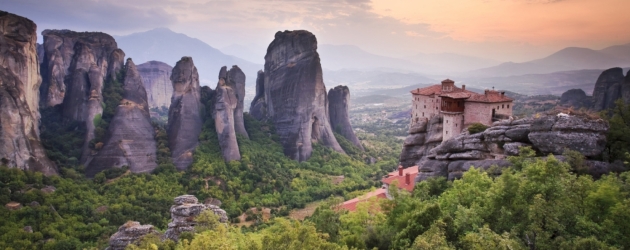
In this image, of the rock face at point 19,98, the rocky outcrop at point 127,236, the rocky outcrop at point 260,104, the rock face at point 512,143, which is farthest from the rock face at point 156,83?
the rock face at point 512,143

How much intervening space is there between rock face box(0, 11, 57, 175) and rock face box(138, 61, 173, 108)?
6019cm

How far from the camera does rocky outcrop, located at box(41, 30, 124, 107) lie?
150ft

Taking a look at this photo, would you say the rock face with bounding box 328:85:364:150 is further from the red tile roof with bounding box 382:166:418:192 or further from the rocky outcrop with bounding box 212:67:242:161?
the red tile roof with bounding box 382:166:418:192

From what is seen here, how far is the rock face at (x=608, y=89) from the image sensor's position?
55.6 meters

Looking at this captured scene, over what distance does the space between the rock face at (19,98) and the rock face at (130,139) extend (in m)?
4.36

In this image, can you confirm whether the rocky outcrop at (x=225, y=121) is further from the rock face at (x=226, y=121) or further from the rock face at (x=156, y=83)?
the rock face at (x=156, y=83)

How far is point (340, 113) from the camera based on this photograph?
228 ft

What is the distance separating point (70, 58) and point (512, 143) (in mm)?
47943

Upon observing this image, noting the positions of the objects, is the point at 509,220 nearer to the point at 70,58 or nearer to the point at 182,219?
the point at 182,219

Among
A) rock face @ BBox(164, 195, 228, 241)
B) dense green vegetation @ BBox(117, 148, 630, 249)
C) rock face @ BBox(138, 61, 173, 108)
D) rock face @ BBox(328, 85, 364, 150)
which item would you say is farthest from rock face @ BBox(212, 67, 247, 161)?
rock face @ BBox(138, 61, 173, 108)

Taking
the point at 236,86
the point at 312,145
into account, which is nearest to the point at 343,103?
the point at 312,145

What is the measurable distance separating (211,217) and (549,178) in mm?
16758

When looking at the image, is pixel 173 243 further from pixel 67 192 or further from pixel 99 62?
pixel 99 62

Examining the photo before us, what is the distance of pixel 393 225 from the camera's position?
19688 millimetres
